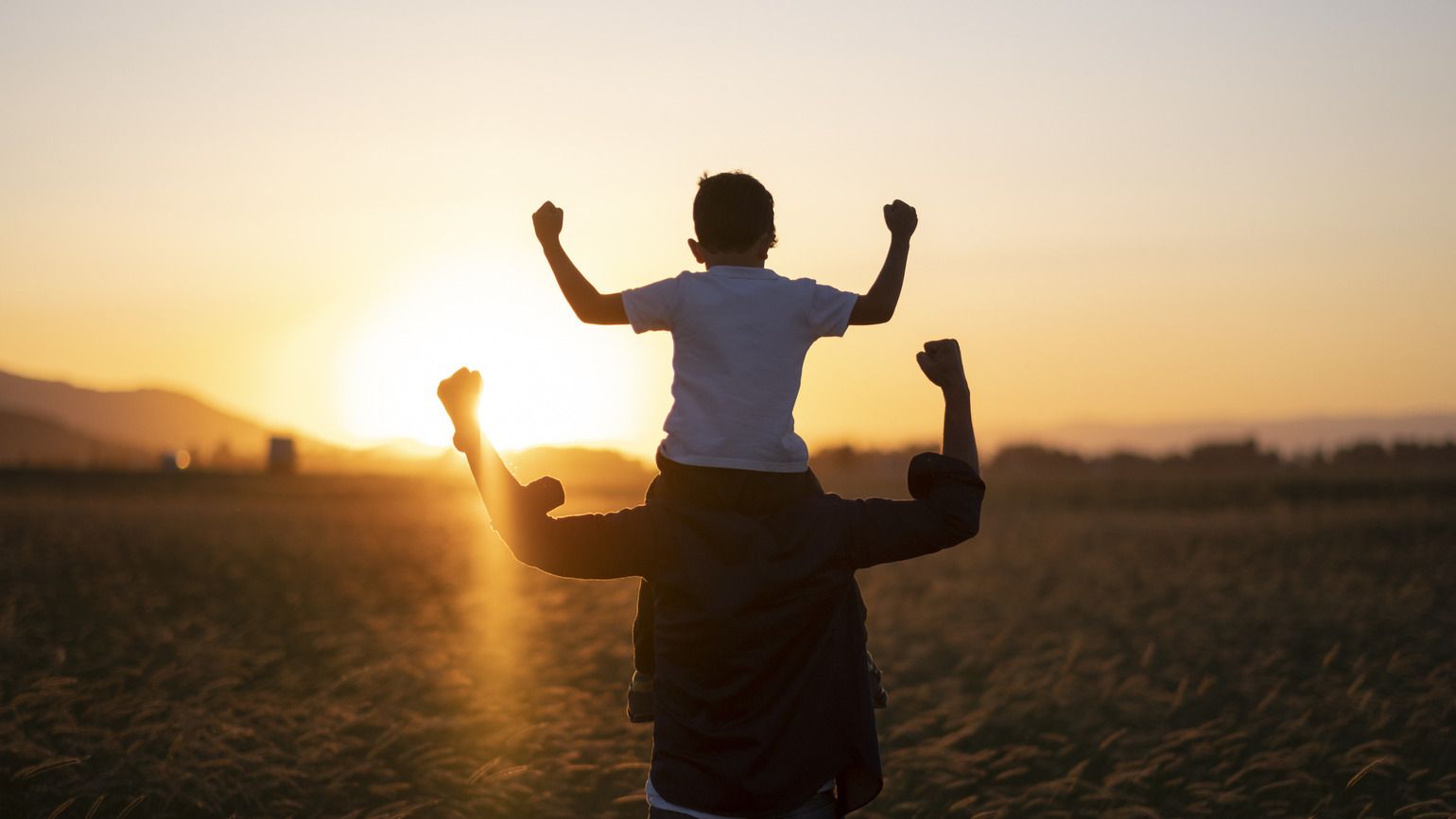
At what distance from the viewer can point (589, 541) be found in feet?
11.7

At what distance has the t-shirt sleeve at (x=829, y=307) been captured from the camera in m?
3.51

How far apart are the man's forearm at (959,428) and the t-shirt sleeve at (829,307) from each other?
1.30 feet

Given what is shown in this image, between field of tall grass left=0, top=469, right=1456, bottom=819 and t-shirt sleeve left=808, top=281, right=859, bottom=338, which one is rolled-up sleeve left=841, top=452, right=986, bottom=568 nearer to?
t-shirt sleeve left=808, top=281, right=859, bottom=338

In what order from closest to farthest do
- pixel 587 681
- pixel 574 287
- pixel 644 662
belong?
pixel 574 287
pixel 644 662
pixel 587 681

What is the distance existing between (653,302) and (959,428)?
3.04 feet

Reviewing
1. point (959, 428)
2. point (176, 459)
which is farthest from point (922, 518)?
point (176, 459)

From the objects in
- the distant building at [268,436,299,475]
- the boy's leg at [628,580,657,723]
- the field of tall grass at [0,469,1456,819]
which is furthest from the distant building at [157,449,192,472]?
the boy's leg at [628,580,657,723]

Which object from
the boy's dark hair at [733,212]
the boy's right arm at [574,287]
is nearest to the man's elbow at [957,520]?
the boy's dark hair at [733,212]

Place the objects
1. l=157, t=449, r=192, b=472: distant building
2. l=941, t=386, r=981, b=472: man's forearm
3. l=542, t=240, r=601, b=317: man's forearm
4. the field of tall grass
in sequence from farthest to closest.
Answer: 1. l=157, t=449, r=192, b=472: distant building
2. the field of tall grass
3. l=941, t=386, r=981, b=472: man's forearm
4. l=542, t=240, r=601, b=317: man's forearm

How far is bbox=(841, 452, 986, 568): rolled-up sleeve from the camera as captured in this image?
3.56m

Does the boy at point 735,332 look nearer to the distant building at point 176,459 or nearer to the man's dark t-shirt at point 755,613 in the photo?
the man's dark t-shirt at point 755,613

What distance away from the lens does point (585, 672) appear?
31.8 feet

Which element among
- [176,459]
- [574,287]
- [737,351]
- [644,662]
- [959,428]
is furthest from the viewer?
[176,459]

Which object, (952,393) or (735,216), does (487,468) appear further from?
(952,393)
